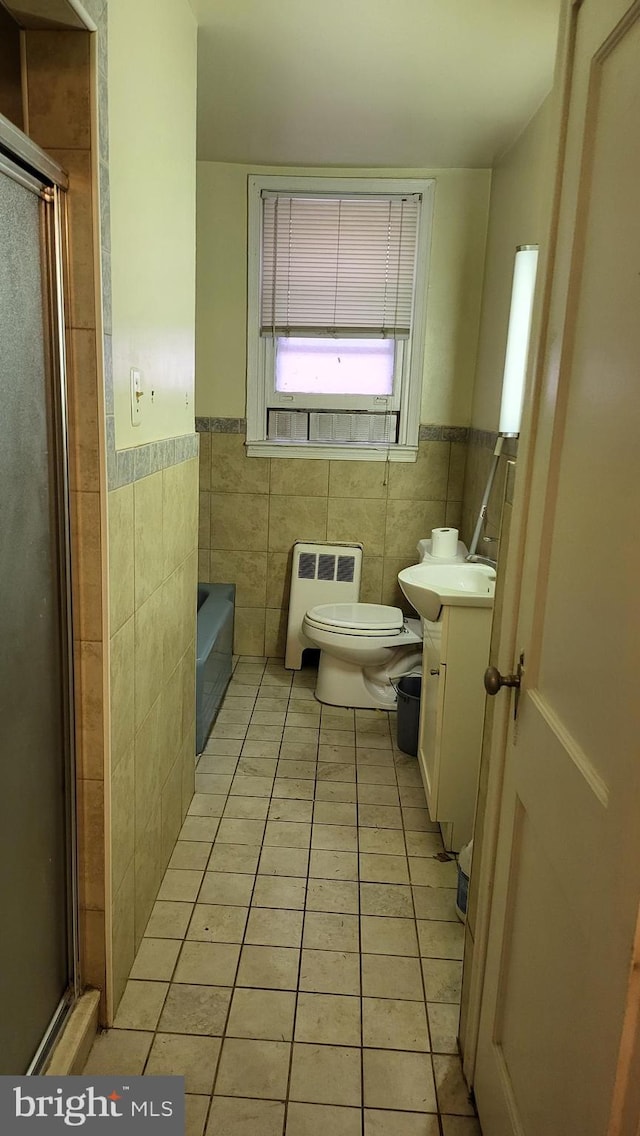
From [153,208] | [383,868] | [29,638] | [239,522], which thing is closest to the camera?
[29,638]

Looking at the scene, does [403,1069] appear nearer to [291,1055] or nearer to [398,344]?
[291,1055]

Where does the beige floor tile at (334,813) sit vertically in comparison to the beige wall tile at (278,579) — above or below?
below

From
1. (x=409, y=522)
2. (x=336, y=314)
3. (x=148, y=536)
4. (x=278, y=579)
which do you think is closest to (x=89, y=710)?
(x=148, y=536)

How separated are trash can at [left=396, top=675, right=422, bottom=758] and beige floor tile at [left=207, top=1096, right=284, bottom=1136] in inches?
62.3

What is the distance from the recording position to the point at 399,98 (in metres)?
2.62

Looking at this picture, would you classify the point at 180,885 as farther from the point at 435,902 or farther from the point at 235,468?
the point at 235,468

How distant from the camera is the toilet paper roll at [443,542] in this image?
3201 millimetres

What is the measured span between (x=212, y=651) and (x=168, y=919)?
1.16 meters

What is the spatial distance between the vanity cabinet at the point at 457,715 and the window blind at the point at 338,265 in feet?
6.34

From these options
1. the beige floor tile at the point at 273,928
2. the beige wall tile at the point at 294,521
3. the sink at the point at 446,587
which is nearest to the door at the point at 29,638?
the beige floor tile at the point at 273,928

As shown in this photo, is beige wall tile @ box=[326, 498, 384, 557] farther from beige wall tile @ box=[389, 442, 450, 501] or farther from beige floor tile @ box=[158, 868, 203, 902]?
beige floor tile @ box=[158, 868, 203, 902]

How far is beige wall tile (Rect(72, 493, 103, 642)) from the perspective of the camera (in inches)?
54.6

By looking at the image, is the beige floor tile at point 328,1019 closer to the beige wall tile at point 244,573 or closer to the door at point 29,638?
the door at point 29,638

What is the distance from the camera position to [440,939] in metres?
1.90
